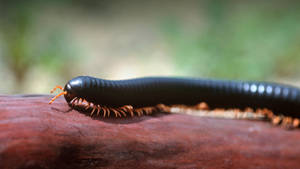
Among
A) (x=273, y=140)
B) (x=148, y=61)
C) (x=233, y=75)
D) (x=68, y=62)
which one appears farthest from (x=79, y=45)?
(x=273, y=140)

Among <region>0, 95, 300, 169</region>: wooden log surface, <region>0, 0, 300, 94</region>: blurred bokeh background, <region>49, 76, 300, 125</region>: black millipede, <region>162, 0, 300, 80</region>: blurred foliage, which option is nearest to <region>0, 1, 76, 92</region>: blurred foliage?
<region>0, 0, 300, 94</region>: blurred bokeh background

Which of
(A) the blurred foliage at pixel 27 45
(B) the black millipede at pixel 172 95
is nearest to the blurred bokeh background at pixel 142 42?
(A) the blurred foliage at pixel 27 45

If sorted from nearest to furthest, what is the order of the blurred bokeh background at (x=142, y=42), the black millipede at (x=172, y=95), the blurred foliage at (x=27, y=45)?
the black millipede at (x=172, y=95)
the blurred foliage at (x=27, y=45)
the blurred bokeh background at (x=142, y=42)

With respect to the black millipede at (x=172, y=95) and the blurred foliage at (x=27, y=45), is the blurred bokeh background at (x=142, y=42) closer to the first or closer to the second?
the blurred foliage at (x=27, y=45)

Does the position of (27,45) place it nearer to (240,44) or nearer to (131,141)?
(240,44)

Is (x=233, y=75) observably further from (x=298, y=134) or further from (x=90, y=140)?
(x=90, y=140)
